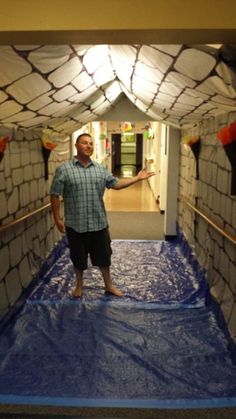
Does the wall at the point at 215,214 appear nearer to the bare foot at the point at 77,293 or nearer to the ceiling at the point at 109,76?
the ceiling at the point at 109,76

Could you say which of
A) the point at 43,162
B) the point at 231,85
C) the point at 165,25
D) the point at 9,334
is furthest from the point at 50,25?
the point at 43,162

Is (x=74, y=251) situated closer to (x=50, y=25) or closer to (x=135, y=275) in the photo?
(x=135, y=275)

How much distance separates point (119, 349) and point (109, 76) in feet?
6.86

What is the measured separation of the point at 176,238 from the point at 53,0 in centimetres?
426

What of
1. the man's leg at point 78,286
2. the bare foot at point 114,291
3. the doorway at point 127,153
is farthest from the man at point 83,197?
the doorway at point 127,153

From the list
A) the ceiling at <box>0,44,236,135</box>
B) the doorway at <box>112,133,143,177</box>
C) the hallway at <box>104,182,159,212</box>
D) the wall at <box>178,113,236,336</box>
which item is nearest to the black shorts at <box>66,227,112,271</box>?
the wall at <box>178,113,236,336</box>

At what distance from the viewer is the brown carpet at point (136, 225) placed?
17.8 feet

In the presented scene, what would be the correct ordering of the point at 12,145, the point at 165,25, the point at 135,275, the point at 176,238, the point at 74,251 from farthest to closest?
the point at 176,238
the point at 135,275
the point at 74,251
the point at 12,145
the point at 165,25

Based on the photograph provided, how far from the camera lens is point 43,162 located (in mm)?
3824

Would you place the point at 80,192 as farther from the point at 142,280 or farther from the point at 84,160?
the point at 142,280

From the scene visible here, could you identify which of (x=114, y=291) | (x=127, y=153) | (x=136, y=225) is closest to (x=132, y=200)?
(x=136, y=225)

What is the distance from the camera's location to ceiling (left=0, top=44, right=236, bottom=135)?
1.61 m

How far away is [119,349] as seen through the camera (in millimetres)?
2334

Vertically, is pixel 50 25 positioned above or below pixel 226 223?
above
